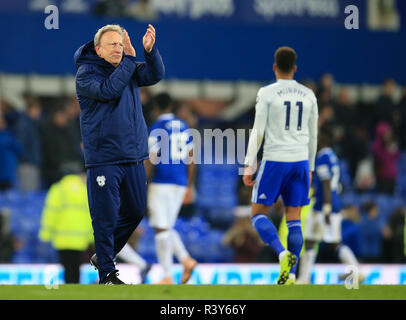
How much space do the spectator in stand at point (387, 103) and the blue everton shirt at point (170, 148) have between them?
7539mm

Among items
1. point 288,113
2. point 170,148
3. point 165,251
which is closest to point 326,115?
point 170,148

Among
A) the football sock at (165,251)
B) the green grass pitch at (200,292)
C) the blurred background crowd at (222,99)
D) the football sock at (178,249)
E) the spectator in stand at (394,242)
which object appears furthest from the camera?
the spectator in stand at (394,242)

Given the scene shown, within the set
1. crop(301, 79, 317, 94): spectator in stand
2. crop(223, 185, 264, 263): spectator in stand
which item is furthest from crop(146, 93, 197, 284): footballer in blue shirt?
crop(301, 79, 317, 94): spectator in stand

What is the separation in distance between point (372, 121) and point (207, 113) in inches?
133

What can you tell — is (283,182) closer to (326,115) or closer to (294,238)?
(294,238)

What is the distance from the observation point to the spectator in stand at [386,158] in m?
18.9

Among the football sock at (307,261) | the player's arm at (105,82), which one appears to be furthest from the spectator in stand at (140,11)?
the player's arm at (105,82)

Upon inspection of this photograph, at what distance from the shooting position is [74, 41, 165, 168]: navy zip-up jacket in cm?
785

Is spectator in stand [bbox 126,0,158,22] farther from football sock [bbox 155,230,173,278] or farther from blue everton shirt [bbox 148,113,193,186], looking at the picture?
football sock [bbox 155,230,173,278]

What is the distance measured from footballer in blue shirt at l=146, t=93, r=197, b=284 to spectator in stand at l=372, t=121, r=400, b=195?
7361 millimetres

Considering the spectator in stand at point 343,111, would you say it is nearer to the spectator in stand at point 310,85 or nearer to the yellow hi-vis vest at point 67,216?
the spectator in stand at point 310,85

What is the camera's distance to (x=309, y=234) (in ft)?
44.8
